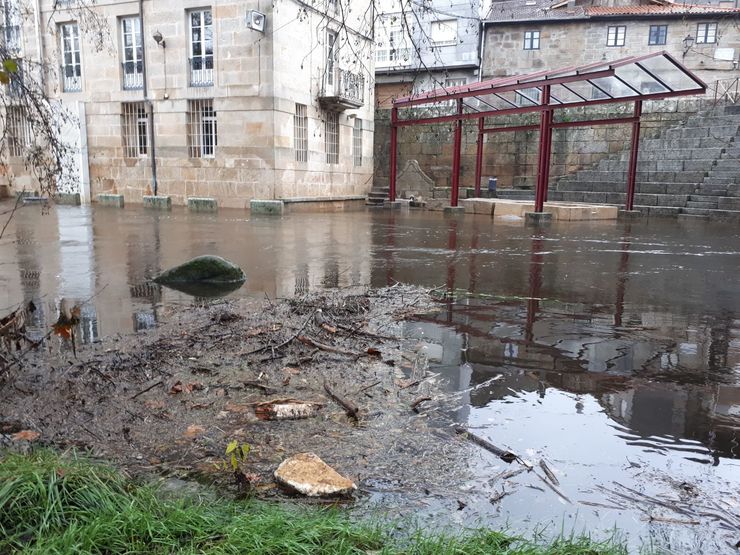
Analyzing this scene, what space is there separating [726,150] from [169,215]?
17.7 metres

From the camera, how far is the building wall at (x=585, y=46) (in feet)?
107

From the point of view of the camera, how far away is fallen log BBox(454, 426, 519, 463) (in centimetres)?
293

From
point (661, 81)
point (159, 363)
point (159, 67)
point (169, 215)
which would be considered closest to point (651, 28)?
point (661, 81)

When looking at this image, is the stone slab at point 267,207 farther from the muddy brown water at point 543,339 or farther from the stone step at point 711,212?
the stone step at point 711,212

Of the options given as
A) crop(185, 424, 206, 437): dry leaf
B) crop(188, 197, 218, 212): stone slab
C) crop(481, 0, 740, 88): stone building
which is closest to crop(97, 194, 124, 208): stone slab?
crop(188, 197, 218, 212): stone slab

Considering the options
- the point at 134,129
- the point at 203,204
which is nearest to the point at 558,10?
the point at 134,129

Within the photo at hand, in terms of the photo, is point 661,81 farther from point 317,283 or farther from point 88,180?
point 88,180

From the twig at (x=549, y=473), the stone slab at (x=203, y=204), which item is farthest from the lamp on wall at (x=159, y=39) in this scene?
the twig at (x=549, y=473)

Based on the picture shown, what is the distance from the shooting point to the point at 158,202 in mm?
19984

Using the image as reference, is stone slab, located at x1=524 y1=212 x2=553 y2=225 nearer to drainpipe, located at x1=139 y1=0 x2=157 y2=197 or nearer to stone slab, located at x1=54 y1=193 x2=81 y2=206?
drainpipe, located at x1=139 y1=0 x2=157 y2=197

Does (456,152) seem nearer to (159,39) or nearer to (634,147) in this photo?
(634,147)

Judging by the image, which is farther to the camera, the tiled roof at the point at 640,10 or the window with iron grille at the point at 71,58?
the tiled roof at the point at 640,10

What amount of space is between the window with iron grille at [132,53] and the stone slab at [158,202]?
13.3 feet

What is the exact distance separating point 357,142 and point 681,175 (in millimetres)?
12565
